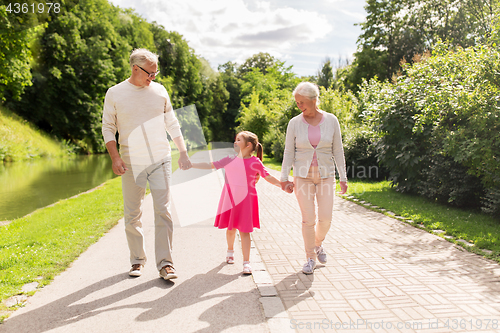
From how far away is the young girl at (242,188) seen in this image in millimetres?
4581

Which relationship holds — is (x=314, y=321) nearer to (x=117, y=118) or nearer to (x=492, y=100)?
(x=117, y=118)

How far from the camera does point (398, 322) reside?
126 inches

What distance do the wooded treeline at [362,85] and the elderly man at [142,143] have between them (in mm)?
5927

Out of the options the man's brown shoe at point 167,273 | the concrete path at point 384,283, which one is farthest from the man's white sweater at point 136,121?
the concrete path at point 384,283

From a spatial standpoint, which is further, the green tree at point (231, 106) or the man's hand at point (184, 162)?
the green tree at point (231, 106)

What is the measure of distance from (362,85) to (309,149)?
15490mm

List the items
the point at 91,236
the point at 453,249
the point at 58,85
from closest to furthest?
the point at 453,249
the point at 91,236
the point at 58,85

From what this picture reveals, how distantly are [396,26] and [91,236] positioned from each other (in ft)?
115

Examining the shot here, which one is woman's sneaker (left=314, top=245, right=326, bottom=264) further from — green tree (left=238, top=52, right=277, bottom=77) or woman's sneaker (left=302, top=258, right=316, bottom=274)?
green tree (left=238, top=52, right=277, bottom=77)

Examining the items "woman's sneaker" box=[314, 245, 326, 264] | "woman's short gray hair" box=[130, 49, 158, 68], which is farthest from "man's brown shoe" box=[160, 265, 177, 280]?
"woman's short gray hair" box=[130, 49, 158, 68]

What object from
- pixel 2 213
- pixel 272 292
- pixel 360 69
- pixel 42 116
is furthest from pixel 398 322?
pixel 42 116

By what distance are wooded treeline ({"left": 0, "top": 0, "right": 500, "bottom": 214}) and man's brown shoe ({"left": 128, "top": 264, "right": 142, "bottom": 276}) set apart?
629 centimetres

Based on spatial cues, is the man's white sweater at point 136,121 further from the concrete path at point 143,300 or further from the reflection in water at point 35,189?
the reflection in water at point 35,189

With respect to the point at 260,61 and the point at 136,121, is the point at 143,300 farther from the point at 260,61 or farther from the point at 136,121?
the point at 260,61
